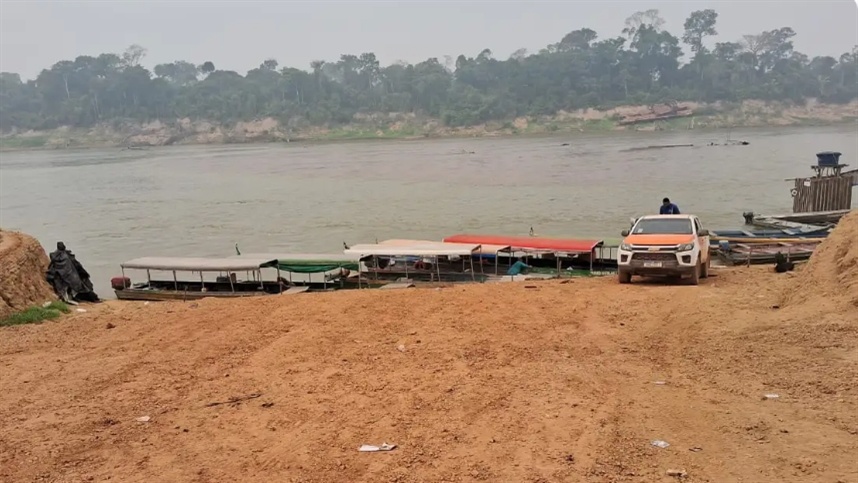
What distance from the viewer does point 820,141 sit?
78.8 meters

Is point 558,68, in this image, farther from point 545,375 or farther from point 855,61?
point 545,375

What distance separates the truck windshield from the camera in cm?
1509

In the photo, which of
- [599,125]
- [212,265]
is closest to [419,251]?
[212,265]

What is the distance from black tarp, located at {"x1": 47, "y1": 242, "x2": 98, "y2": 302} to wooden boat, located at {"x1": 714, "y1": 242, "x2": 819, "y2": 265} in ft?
59.2

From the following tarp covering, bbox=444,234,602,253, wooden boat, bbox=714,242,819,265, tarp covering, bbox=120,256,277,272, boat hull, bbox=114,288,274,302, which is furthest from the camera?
wooden boat, bbox=714,242,819,265

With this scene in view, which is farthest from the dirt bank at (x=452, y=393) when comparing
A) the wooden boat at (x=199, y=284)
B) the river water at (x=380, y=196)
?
the river water at (x=380, y=196)

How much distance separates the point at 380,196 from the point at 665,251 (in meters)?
34.1

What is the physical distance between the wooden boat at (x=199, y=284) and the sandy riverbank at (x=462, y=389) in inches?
226

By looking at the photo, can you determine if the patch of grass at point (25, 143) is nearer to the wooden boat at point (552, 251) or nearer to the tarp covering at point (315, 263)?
the tarp covering at point (315, 263)

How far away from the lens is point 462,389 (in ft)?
26.2

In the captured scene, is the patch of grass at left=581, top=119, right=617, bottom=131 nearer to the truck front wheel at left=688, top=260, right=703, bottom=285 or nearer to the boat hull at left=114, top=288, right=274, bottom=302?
the boat hull at left=114, top=288, right=274, bottom=302

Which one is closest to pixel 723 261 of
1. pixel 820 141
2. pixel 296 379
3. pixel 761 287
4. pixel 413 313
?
pixel 761 287

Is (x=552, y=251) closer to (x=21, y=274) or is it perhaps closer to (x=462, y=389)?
(x=462, y=389)

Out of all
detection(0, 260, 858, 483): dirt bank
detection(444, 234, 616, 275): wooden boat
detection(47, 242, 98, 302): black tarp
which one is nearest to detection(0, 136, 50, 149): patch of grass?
detection(47, 242, 98, 302): black tarp
